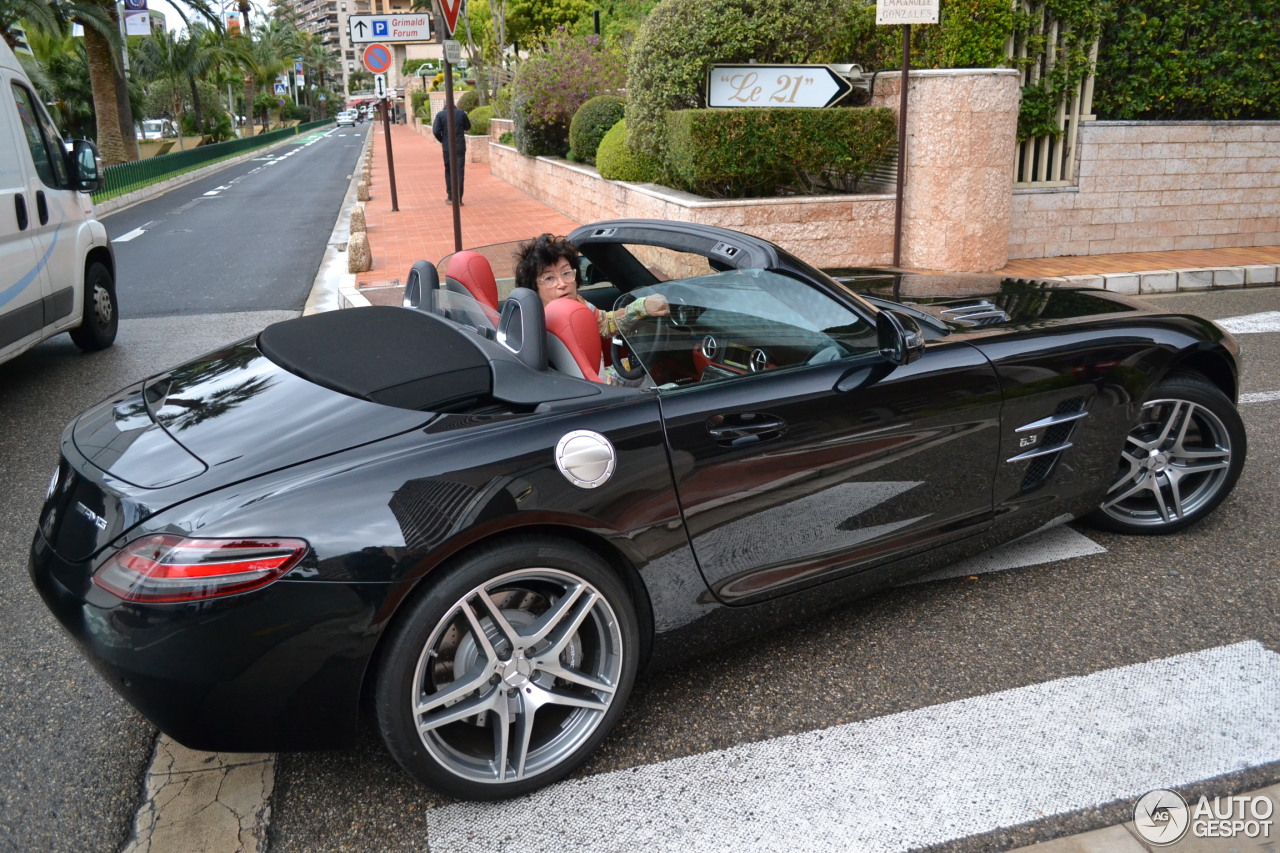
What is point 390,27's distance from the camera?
15.0 m

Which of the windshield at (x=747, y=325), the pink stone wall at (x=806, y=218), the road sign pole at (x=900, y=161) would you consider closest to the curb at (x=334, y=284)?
the pink stone wall at (x=806, y=218)

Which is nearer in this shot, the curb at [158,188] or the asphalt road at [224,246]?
the asphalt road at [224,246]

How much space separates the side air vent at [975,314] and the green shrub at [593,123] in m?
12.4

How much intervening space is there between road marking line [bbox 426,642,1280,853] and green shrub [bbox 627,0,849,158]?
8523mm

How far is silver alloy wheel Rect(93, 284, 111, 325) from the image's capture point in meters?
7.63

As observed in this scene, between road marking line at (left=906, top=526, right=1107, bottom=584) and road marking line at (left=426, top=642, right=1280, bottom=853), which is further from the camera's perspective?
road marking line at (left=906, top=526, right=1107, bottom=584)

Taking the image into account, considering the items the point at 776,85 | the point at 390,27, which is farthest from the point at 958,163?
the point at 390,27

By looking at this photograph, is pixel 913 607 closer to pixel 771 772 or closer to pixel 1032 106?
pixel 771 772

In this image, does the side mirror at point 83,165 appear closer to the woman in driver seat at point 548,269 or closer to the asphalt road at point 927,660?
the woman in driver seat at point 548,269

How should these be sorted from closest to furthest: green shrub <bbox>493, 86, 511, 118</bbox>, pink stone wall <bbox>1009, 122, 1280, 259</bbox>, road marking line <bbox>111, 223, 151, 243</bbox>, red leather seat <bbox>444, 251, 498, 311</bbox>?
red leather seat <bbox>444, 251, 498, 311</bbox>
pink stone wall <bbox>1009, 122, 1280, 259</bbox>
road marking line <bbox>111, 223, 151, 243</bbox>
green shrub <bbox>493, 86, 511, 118</bbox>

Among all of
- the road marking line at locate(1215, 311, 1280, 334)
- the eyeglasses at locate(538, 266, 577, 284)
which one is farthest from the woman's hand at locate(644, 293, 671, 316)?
the road marking line at locate(1215, 311, 1280, 334)

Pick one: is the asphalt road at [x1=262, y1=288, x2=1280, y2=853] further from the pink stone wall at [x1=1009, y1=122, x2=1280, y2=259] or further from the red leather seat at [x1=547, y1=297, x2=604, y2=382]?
the pink stone wall at [x1=1009, y1=122, x2=1280, y2=259]

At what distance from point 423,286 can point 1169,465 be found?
9.57 ft

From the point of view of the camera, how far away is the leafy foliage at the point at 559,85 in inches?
701
